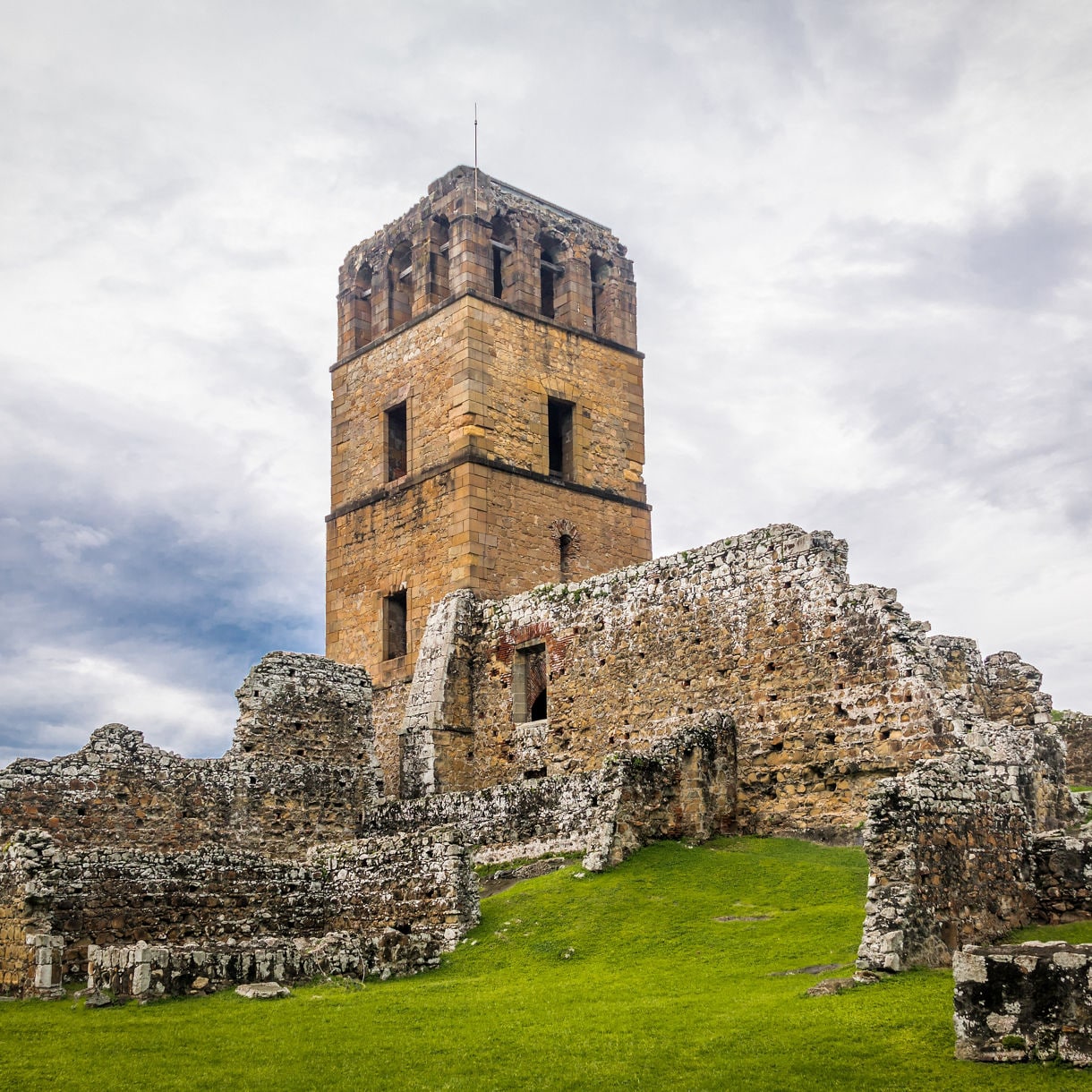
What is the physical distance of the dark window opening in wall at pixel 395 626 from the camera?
28.4 m

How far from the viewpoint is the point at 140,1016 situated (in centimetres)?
1167

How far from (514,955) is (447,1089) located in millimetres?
5098

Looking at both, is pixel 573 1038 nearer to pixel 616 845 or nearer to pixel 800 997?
pixel 800 997

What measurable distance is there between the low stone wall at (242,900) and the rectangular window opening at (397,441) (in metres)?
13.5

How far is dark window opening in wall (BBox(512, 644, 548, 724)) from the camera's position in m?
24.4

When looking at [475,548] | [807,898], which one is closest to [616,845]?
[807,898]

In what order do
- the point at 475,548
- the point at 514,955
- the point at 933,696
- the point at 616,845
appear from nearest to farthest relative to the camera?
the point at 514,955 → the point at 616,845 → the point at 933,696 → the point at 475,548

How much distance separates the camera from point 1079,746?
88.5 feet

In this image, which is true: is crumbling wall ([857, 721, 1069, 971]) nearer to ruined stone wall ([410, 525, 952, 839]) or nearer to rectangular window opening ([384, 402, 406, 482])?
ruined stone wall ([410, 525, 952, 839])

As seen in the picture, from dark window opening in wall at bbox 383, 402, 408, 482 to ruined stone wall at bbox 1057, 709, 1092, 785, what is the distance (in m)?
14.7

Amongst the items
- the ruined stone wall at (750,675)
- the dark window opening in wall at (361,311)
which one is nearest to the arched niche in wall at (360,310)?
the dark window opening in wall at (361,311)

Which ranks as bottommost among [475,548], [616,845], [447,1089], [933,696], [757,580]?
[447,1089]

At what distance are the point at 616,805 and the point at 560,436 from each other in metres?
14.4

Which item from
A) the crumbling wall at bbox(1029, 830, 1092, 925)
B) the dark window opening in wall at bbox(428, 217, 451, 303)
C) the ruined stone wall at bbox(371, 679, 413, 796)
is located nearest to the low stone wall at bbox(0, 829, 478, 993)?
the crumbling wall at bbox(1029, 830, 1092, 925)
